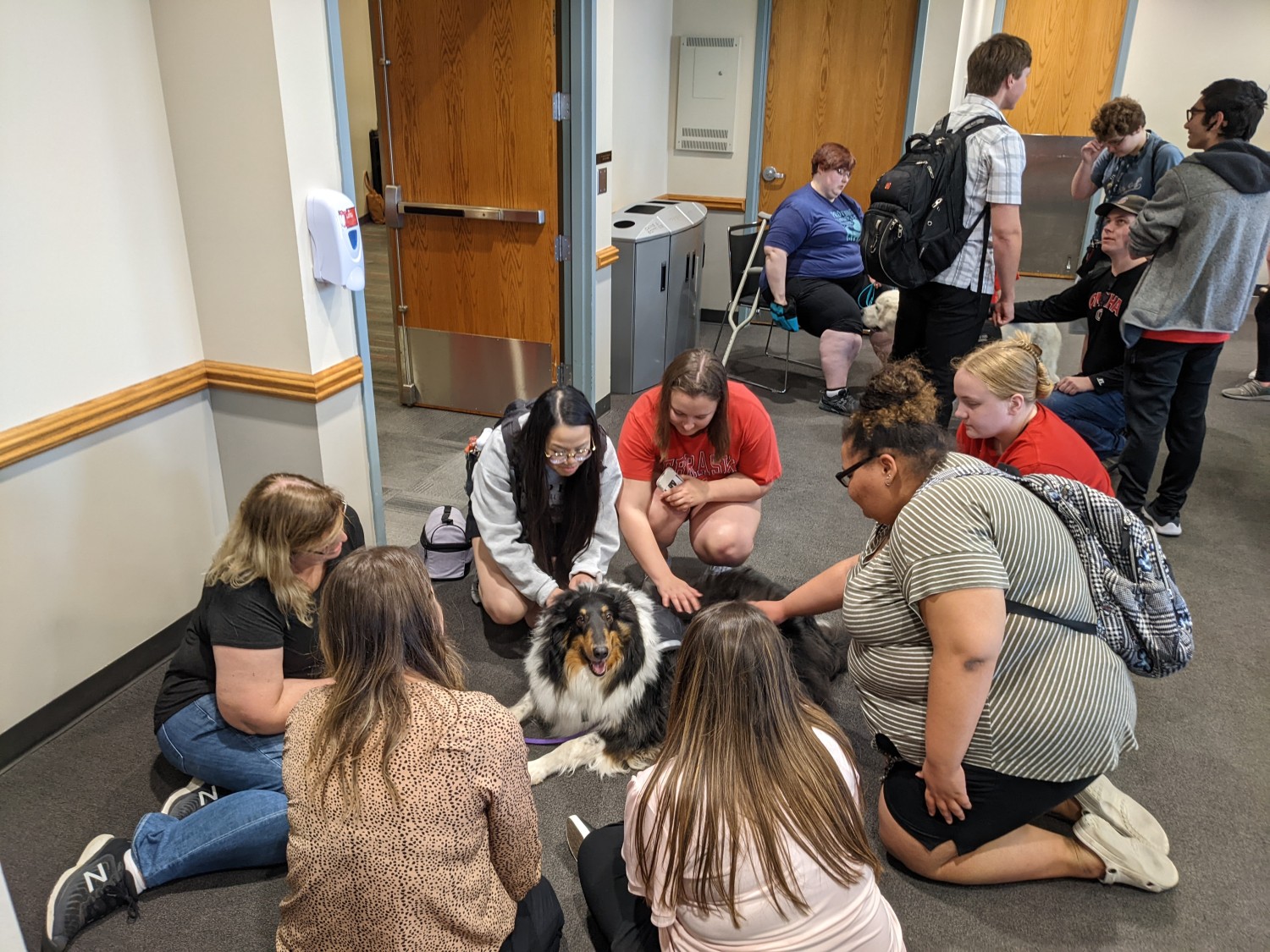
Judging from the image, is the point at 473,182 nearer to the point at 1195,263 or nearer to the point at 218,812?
the point at 1195,263

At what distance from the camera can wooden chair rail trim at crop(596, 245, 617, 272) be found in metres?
4.53

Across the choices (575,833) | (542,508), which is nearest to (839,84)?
(542,508)

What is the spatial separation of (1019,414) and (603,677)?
131 cm

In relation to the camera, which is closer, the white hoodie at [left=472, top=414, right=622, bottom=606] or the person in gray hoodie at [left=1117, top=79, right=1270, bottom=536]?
the white hoodie at [left=472, top=414, right=622, bottom=606]

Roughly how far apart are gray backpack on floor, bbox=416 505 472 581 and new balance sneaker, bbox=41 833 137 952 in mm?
1432

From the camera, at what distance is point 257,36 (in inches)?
98.9

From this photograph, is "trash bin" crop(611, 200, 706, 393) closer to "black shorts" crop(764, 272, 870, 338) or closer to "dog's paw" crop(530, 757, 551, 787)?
"black shorts" crop(764, 272, 870, 338)

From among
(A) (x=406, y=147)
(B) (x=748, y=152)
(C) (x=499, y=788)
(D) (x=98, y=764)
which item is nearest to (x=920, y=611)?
(C) (x=499, y=788)

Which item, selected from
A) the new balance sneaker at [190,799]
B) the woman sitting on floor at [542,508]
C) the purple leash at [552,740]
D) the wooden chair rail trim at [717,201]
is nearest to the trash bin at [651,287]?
the wooden chair rail trim at [717,201]

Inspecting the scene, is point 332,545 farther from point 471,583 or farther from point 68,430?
point 471,583

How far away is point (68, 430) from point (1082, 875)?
9.03ft

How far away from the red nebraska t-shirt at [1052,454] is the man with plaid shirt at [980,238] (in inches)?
34.7

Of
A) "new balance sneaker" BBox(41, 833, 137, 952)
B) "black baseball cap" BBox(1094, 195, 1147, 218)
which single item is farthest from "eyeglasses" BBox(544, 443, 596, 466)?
"black baseball cap" BBox(1094, 195, 1147, 218)

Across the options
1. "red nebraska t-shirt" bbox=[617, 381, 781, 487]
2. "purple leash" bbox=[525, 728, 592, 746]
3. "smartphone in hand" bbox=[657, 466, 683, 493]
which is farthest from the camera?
"smartphone in hand" bbox=[657, 466, 683, 493]
